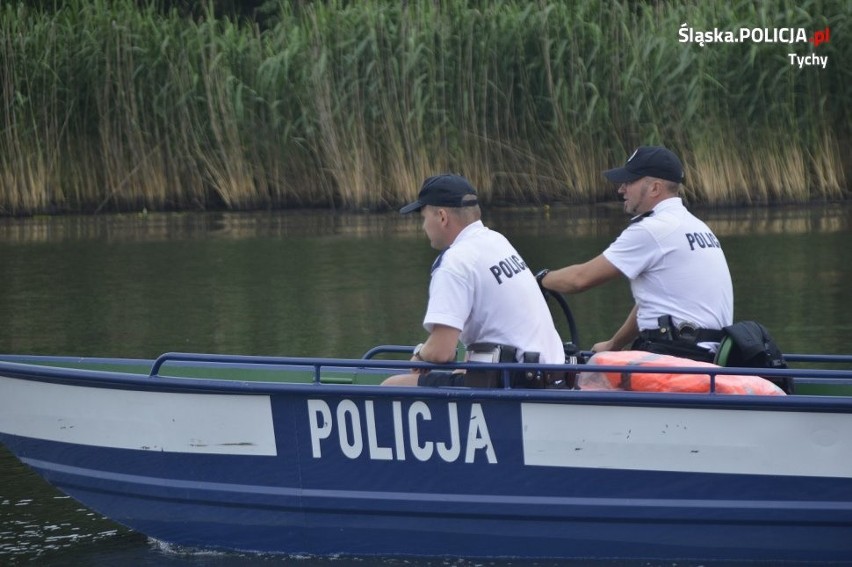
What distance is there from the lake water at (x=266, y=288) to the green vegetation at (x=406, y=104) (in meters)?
0.46

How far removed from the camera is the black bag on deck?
6.21 meters

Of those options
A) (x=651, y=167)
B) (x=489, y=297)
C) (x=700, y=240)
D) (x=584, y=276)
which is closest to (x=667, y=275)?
(x=700, y=240)

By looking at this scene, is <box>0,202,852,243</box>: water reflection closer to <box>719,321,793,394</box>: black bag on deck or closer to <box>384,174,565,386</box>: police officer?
<box>719,321,793,394</box>: black bag on deck

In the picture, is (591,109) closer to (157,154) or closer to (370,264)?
(370,264)

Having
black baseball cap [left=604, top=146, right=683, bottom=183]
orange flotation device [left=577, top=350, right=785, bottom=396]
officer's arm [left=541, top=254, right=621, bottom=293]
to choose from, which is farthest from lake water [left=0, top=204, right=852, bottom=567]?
black baseball cap [left=604, top=146, right=683, bottom=183]

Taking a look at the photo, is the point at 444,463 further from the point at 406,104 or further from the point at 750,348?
the point at 406,104

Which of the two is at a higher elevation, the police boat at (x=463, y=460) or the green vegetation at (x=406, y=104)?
the green vegetation at (x=406, y=104)

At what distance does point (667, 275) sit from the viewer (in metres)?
6.52

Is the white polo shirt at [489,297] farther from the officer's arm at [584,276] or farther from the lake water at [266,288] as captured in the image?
the lake water at [266,288]

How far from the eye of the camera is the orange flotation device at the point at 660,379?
5930 mm

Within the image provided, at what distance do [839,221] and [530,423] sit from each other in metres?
12.7

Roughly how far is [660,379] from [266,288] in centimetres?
881

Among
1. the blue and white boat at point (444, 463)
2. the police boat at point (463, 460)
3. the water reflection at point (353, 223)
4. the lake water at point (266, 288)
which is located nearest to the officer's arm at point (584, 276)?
the police boat at point (463, 460)

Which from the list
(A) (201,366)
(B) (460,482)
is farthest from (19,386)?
(B) (460,482)
